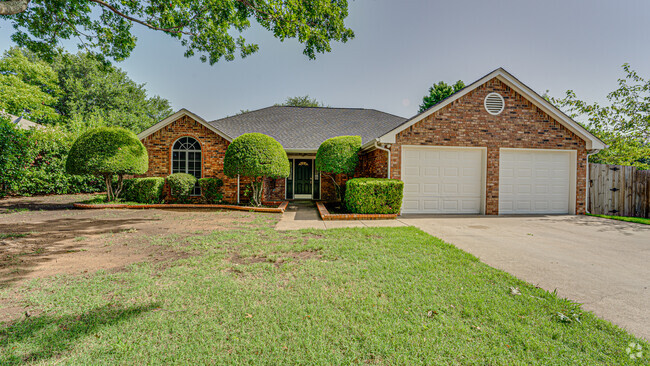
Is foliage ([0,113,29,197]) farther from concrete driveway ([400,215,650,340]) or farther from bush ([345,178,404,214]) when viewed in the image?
concrete driveway ([400,215,650,340])

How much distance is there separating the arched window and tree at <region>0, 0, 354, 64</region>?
3.75 meters

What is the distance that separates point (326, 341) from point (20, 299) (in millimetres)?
3481

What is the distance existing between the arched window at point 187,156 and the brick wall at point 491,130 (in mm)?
8758

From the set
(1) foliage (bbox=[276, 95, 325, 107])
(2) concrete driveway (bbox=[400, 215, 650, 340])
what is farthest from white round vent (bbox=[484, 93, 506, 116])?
(1) foliage (bbox=[276, 95, 325, 107])

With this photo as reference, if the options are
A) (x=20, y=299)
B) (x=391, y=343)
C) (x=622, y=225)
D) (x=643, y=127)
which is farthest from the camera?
(x=643, y=127)

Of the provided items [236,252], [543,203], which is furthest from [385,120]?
[236,252]

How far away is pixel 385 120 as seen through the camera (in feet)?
51.8

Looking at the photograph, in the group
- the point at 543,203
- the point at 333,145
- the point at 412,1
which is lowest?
the point at 543,203

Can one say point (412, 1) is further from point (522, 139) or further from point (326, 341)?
point (326, 341)

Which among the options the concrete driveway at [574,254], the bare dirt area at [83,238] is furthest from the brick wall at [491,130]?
the bare dirt area at [83,238]

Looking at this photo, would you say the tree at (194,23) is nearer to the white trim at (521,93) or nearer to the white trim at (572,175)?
the white trim at (521,93)

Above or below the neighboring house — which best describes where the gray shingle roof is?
above

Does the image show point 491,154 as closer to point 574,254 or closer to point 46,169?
point 574,254

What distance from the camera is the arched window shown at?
11297 millimetres
